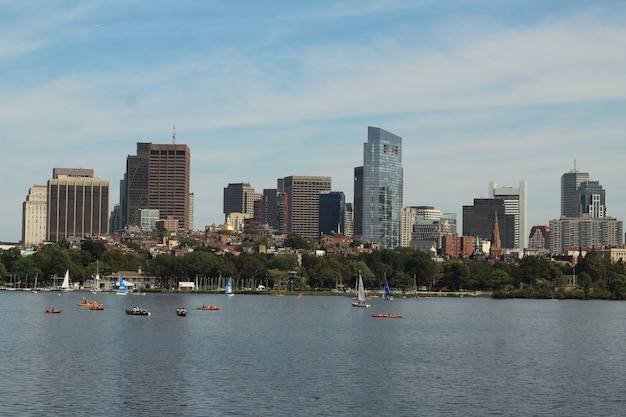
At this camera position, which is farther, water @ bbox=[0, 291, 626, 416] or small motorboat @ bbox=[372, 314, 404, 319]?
small motorboat @ bbox=[372, 314, 404, 319]

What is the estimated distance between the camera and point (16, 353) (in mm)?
100500

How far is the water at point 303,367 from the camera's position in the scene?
7288 centimetres

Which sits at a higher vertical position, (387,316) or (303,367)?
(387,316)

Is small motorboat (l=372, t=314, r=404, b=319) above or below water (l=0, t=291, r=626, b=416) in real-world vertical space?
above

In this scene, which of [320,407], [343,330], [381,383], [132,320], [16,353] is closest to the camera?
[320,407]

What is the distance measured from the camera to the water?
239 ft

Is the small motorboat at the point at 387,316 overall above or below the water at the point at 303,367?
above

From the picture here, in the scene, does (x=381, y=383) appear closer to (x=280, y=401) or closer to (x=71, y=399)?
(x=280, y=401)

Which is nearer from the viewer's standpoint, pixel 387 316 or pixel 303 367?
pixel 303 367

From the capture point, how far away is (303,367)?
9331cm

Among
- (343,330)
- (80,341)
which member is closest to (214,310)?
(343,330)

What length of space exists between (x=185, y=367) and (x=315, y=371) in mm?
11530

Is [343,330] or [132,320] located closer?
[343,330]

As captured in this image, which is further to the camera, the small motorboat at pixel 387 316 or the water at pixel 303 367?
the small motorboat at pixel 387 316
